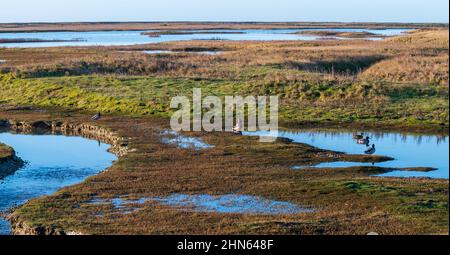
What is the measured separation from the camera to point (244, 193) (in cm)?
2244

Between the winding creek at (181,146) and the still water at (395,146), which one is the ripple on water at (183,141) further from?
the still water at (395,146)

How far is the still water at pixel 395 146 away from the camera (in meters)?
27.0

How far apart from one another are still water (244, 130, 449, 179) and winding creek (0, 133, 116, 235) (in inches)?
320

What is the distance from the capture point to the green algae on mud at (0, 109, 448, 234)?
59.7 ft

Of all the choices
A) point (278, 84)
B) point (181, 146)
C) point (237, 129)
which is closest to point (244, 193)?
point (181, 146)

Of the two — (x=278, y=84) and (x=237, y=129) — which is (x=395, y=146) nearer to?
(x=237, y=129)

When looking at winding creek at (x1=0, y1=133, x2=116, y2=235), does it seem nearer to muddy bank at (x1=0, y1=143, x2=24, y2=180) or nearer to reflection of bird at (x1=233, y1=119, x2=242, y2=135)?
muddy bank at (x1=0, y1=143, x2=24, y2=180)

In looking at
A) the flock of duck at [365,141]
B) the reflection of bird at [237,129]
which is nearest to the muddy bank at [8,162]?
the reflection of bird at [237,129]

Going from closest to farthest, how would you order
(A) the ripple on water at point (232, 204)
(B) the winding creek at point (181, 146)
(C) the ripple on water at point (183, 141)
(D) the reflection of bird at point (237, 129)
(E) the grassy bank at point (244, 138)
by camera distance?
(E) the grassy bank at point (244, 138), (A) the ripple on water at point (232, 204), (B) the winding creek at point (181, 146), (C) the ripple on water at point (183, 141), (D) the reflection of bird at point (237, 129)

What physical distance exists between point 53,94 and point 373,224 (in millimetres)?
35858

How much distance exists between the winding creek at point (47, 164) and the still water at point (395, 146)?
813 cm

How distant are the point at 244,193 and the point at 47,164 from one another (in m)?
10.8

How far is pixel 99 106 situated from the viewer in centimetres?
4534
